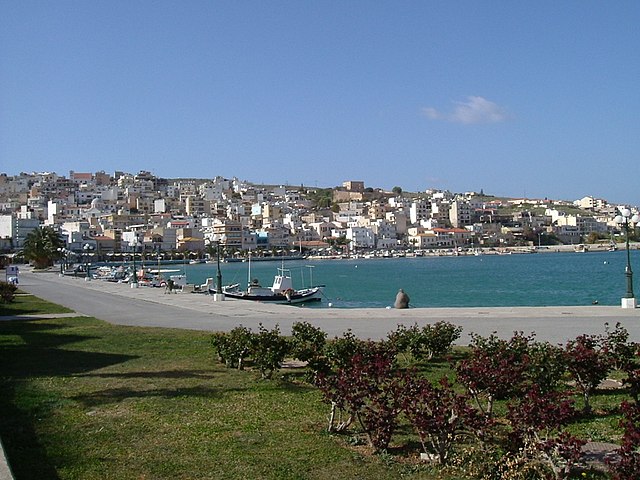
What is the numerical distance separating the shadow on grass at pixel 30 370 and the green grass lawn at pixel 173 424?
0.02m

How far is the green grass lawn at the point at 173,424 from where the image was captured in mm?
5598

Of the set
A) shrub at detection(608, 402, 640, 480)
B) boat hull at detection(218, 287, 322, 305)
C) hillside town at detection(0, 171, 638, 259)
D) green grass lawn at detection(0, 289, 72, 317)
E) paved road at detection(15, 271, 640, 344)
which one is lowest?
boat hull at detection(218, 287, 322, 305)

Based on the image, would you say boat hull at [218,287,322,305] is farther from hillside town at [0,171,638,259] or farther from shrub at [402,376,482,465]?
hillside town at [0,171,638,259]

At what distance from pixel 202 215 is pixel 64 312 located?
507 feet

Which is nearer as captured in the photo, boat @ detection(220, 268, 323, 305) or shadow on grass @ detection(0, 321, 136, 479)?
shadow on grass @ detection(0, 321, 136, 479)

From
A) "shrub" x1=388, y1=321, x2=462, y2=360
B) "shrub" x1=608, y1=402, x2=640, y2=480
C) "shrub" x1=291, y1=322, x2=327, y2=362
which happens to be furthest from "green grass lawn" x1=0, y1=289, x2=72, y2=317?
"shrub" x1=608, y1=402, x2=640, y2=480

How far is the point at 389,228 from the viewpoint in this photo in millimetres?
161000

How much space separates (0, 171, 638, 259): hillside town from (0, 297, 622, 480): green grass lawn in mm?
116067

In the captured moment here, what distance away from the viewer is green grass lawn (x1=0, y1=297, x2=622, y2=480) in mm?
5598

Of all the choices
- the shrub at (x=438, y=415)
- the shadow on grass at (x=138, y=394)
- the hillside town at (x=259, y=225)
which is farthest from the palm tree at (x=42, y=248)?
the shrub at (x=438, y=415)

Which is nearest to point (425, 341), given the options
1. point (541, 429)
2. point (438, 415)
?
point (438, 415)

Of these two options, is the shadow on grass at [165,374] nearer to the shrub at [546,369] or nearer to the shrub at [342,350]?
the shrub at [342,350]

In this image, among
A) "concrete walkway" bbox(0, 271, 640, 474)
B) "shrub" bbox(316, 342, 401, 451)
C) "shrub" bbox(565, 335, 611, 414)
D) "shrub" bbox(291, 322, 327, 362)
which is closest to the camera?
"shrub" bbox(316, 342, 401, 451)

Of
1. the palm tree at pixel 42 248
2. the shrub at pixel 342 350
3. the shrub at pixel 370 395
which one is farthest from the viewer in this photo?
the palm tree at pixel 42 248
